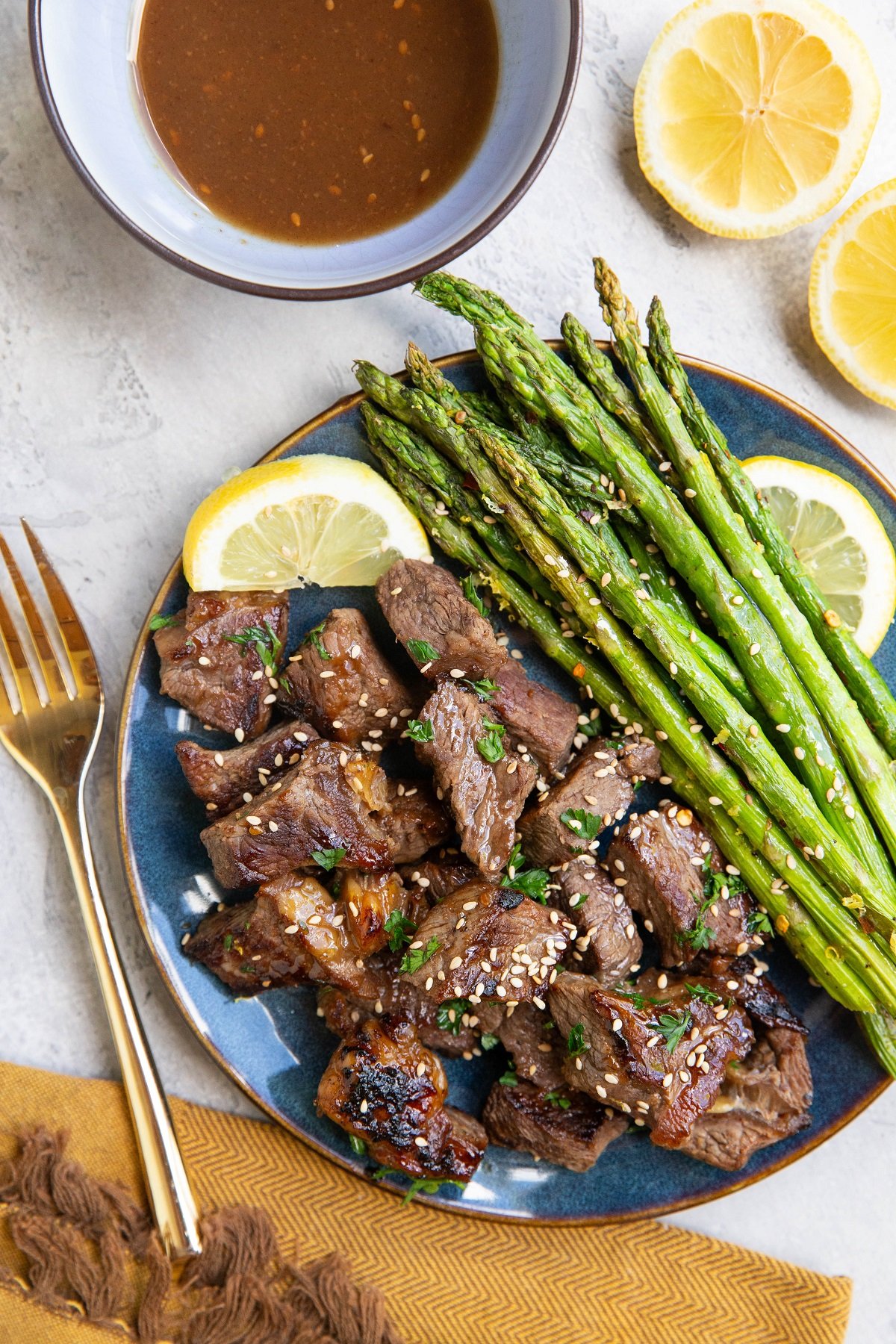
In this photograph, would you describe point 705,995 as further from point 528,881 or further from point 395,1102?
point 395,1102

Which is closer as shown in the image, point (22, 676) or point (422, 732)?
point (422, 732)

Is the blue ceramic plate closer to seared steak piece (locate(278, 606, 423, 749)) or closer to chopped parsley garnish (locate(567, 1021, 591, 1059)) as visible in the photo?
seared steak piece (locate(278, 606, 423, 749))

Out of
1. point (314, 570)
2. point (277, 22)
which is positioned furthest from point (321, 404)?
point (277, 22)

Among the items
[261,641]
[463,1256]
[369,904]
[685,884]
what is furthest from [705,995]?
[261,641]

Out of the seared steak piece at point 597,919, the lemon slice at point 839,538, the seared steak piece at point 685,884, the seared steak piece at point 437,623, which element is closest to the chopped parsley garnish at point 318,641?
the seared steak piece at point 437,623

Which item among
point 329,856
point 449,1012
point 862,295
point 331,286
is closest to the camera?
point 331,286

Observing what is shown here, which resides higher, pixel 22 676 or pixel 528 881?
pixel 22 676
